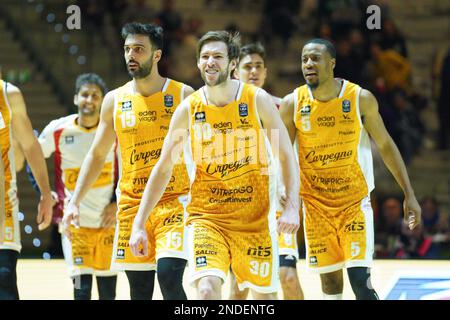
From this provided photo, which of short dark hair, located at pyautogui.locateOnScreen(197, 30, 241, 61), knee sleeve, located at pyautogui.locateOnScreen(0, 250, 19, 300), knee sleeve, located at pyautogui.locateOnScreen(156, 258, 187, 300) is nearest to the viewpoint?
short dark hair, located at pyautogui.locateOnScreen(197, 30, 241, 61)

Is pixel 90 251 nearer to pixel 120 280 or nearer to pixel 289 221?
pixel 120 280

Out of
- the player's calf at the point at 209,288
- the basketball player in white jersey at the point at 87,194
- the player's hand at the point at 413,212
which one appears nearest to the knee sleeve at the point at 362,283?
the player's hand at the point at 413,212

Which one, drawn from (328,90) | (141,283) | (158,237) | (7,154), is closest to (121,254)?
(141,283)

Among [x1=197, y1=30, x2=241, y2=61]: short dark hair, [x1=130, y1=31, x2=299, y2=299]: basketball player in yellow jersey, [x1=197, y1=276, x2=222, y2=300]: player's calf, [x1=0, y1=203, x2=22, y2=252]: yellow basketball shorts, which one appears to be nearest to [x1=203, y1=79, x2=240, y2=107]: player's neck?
[x1=130, y1=31, x2=299, y2=299]: basketball player in yellow jersey

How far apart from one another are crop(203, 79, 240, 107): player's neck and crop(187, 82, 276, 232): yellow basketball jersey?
0.04 meters

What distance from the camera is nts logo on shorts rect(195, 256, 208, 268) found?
6.30 metres

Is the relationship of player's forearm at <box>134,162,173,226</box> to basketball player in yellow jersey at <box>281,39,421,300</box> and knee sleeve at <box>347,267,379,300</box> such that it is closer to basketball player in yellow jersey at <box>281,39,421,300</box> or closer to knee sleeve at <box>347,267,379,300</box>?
basketball player in yellow jersey at <box>281,39,421,300</box>

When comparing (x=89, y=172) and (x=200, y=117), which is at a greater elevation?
(x=200, y=117)

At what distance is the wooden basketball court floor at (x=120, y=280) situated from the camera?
30.7 ft

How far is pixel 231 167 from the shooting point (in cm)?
660

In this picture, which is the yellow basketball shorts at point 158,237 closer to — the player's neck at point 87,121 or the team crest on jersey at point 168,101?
the team crest on jersey at point 168,101

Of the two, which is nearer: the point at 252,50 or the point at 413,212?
the point at 413,212

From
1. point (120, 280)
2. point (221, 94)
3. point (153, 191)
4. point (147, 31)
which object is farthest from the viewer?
point (120, 280)

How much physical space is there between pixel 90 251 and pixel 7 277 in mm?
1754
